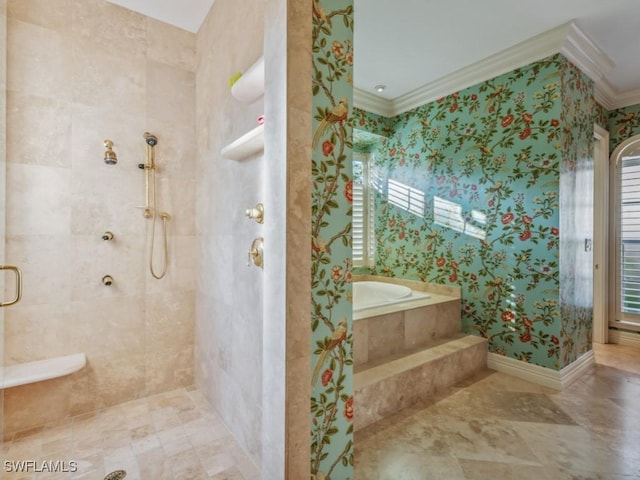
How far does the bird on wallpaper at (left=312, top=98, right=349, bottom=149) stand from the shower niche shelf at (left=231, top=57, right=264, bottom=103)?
439mm

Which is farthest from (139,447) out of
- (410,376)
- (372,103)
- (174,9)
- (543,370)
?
(372,103)

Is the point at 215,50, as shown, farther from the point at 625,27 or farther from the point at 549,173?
the point at 625,27

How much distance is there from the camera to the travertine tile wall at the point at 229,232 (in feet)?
4.92

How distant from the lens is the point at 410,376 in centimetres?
205

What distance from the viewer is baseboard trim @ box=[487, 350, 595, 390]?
7.61 ft

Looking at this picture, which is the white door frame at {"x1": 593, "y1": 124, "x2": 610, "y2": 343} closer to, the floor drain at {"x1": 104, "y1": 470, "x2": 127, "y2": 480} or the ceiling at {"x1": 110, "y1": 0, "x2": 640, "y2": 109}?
the ceiling at {"x1": 110, "y1": 0, "x2": 640, "y2": 109}

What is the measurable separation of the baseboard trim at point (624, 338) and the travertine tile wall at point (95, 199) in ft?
14.2

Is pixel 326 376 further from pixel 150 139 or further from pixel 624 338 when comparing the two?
pixel 624 338

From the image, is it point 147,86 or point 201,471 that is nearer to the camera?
point 201,471

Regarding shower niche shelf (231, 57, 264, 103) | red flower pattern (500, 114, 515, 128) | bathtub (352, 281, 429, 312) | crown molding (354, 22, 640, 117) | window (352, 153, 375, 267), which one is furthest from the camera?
window (352, 153, 375, 267)

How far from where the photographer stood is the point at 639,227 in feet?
10.3

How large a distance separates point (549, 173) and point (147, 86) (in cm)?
305

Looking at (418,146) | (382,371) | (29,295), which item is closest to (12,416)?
(29,295)

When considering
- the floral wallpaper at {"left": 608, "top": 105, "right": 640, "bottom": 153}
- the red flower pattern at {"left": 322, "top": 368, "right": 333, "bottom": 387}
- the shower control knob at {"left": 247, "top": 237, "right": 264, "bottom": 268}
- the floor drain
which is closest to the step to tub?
the red flower pattern at {"left": 322, "top": 368, "right": 333, "bottom": 387}
